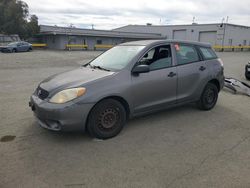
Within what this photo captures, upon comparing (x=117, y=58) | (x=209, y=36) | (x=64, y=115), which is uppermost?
(x=209, y=36)

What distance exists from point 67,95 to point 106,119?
2.58ft

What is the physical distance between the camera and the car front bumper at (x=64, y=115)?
368 centimetres

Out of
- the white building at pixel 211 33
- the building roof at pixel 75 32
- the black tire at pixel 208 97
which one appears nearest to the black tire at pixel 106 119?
the black tire at pixel 208 97

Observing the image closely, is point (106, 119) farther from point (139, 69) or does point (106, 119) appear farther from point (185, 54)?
point (185, 54)

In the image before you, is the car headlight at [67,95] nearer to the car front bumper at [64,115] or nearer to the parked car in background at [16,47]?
the car front bumper at [64,115]

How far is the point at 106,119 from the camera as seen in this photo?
406 centimetres

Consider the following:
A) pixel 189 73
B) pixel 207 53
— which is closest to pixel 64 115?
pixel 189 73

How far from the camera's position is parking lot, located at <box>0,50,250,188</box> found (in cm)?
297

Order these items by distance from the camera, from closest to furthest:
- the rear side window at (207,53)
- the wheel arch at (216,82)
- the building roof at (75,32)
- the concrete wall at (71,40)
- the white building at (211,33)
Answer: the rear side window at (207,53), the wheel arch at (216,82), the building roof at (75,32), the concrete wall at (71,40), the white building at (211,33)

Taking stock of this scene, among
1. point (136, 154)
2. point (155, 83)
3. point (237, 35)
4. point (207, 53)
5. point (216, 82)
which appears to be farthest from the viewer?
point (237, 35)

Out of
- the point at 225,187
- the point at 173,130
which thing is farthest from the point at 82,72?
the point at 225,187

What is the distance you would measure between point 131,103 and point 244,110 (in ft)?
10.9

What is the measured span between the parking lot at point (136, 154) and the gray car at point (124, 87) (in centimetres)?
34

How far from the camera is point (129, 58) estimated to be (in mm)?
4441
